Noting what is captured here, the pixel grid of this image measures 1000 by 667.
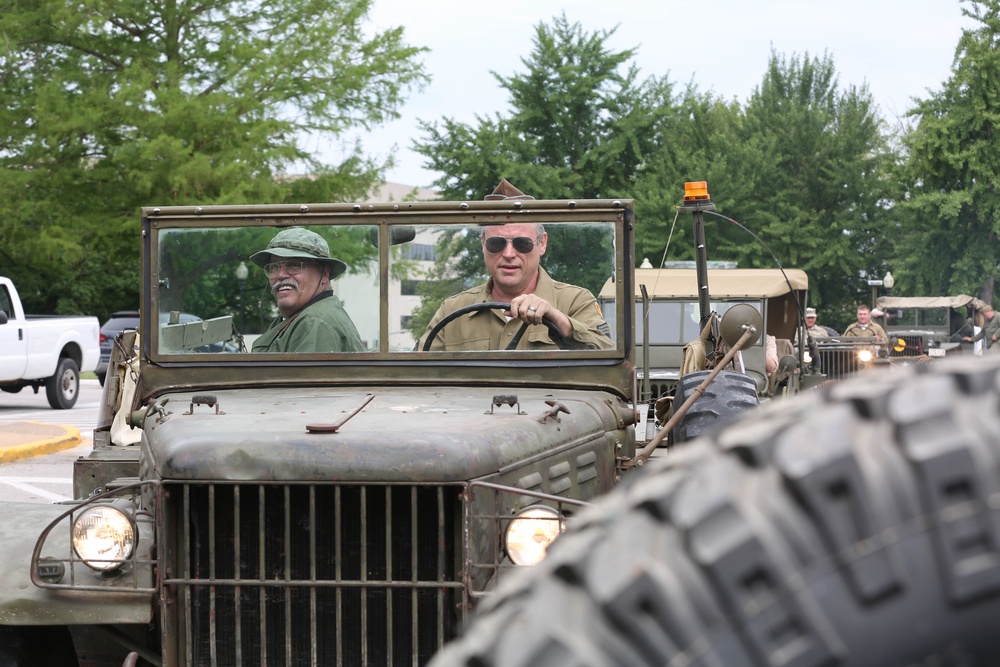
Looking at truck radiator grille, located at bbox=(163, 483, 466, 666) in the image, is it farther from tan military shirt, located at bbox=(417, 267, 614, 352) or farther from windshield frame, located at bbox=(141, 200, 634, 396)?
tan military shirt, located at bbox=(417, 267, 614, 352)

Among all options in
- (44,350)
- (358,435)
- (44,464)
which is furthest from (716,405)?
(44,350)

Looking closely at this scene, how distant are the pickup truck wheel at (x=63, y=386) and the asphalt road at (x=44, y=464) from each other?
15cm

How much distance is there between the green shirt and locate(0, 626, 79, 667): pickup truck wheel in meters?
1.36

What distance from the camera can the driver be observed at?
5121 millimetres

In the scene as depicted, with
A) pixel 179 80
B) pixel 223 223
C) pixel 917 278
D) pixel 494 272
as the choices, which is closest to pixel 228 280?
pixel 223 223

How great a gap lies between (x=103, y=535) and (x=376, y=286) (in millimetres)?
1552

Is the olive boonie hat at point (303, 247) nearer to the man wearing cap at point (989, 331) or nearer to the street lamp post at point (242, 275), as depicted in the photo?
the street lamp post at point (242, 275)

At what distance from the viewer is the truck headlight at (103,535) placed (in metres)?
3.87

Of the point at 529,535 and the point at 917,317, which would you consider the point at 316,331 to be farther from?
the point at 917,317

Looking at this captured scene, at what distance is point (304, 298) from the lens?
5258mm

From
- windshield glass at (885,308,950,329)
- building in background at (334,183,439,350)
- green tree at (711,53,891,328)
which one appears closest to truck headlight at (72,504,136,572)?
building in background at (334,183,439,350)

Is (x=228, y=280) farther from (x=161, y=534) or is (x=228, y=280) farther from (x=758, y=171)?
(x=758, y=171)

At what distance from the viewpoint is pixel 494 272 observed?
5.18 m

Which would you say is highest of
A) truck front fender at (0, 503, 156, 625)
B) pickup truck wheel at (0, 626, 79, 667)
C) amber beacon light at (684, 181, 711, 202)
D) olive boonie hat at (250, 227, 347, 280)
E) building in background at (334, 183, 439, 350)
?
amber beacon light at (684, 181, 711, 202)
